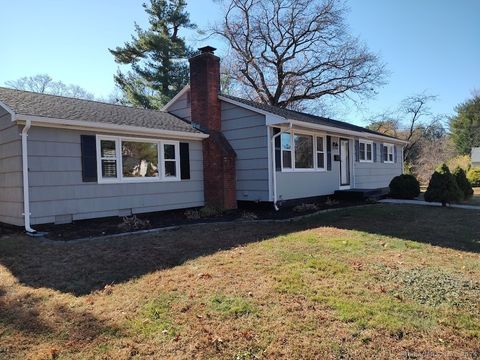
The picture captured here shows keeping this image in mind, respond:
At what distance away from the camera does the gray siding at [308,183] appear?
12203 millimetres

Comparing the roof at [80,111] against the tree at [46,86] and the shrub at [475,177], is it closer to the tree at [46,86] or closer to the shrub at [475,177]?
the shrub at [475,177]

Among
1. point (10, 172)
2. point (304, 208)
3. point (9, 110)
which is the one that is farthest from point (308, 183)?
point (9, 110)

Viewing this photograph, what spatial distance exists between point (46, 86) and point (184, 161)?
32.8 meters

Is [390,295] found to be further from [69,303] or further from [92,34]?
[92,34]

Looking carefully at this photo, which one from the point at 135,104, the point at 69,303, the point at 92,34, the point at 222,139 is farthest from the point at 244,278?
the point at 135,104

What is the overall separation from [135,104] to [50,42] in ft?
37.6

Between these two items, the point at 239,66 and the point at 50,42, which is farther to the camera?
the point at 239,66

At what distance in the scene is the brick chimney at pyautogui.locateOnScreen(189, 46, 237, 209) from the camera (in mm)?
12156

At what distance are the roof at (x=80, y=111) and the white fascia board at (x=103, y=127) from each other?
0.13 metres

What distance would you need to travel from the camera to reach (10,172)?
8.89 m

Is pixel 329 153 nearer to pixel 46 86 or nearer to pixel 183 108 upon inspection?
pixel 183 108

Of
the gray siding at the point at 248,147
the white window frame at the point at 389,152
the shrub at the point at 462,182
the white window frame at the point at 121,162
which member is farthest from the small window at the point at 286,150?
the white window frame at the point at 389,152

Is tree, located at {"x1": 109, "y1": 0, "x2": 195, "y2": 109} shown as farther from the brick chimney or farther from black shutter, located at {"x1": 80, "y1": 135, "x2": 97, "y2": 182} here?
black shutter, located at {"x1": 80, "y1": 135, "x2": 97, "y2": 182}

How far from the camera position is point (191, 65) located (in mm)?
13109
